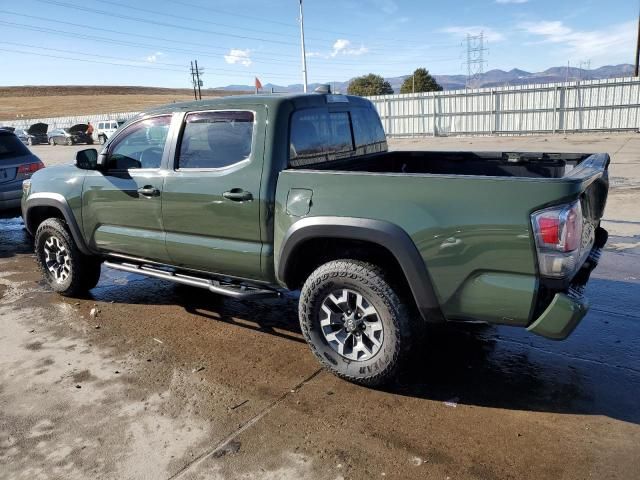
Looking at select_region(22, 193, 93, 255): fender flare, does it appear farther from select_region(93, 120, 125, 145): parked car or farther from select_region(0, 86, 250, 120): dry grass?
select_region(0, 86, 250, 120): dry grass

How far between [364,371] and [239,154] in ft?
5.67

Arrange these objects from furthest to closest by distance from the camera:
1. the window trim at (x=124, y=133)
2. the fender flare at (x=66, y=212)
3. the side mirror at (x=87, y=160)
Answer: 1. the fender flare at (x=66, y=212)
2. the side mirror at (x=87, y=160)
3. the window trim at (x=124, y=133)

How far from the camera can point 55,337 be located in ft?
15.0

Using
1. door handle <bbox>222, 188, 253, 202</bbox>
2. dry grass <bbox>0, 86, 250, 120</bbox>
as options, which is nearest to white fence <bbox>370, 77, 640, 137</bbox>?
door handle <bbox>222, 188, 253, 202</bbox>

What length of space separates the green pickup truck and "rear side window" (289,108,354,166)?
14 mm

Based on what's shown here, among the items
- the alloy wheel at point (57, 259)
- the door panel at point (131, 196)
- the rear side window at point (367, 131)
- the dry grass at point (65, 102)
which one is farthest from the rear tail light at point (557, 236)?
the dry grass at point (65, 102)

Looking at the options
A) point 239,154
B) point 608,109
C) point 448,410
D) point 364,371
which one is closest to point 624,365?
point 448,410

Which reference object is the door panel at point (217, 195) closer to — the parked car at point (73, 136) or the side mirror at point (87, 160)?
the side mirror at point (87, 160)

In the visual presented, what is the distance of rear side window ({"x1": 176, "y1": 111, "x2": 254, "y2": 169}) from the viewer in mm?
3871

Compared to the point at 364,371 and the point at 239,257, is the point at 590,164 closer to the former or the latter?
the point at 364,371

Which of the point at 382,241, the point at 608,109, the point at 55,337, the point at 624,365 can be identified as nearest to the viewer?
the point at 382,241

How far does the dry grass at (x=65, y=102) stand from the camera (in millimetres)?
75312

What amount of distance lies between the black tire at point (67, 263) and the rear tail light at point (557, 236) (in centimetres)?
425

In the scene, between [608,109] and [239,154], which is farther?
[608,109]
